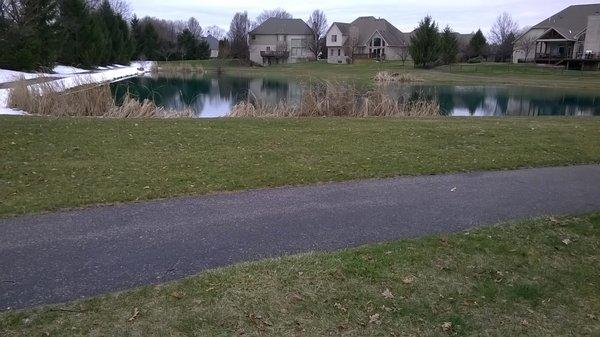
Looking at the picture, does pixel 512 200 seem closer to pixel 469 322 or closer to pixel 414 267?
pixel 414 267

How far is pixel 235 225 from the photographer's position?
18.3ft

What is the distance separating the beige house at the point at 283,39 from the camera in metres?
83.1

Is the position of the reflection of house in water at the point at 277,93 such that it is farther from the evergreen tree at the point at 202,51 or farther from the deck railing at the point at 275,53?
the evergreen tree at the point at 202,51

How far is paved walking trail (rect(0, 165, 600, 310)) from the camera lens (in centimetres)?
437

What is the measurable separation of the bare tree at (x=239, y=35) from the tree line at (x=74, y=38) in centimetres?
527

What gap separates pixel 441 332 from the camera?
3.72 metres

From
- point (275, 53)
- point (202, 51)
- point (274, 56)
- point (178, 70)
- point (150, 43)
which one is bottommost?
point (178, 70)

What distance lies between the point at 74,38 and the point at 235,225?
49.5m

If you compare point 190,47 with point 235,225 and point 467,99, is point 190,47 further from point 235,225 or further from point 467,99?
point 235,225

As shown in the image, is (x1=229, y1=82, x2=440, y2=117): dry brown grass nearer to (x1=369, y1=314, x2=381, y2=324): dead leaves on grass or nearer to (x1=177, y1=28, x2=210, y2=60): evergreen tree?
(x1=369, y1=314, x2=381, y2=324): dead leaves on grass

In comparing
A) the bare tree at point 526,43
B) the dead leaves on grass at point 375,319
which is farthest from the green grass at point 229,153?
the bare tree at point 526,43

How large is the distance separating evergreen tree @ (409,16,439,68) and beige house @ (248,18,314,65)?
26.9 metres

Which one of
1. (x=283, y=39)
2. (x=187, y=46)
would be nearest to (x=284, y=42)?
(x=283, y=39)

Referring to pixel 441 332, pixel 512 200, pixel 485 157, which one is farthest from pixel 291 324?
pixel 485 157
